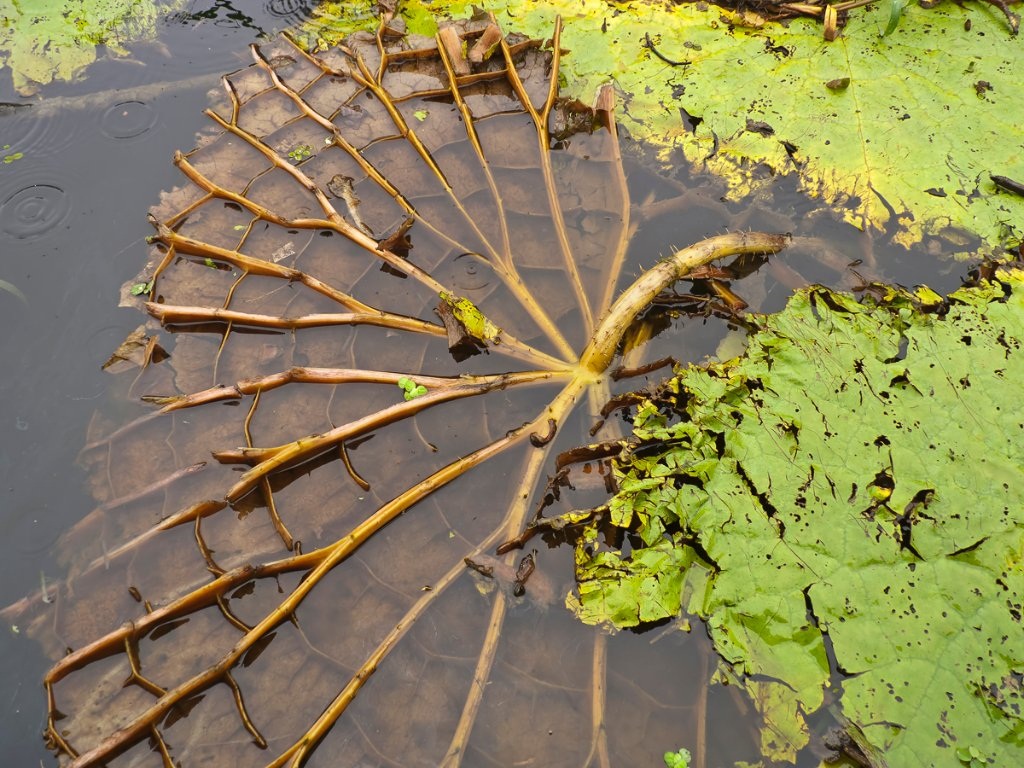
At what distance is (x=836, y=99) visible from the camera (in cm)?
379

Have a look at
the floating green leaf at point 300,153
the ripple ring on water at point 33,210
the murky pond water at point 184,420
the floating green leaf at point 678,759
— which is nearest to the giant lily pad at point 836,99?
the murky pond water at point 184,420

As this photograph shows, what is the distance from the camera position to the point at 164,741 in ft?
7.98

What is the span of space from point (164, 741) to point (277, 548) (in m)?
0.78

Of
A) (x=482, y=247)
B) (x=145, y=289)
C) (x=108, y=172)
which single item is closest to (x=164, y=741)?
(x=145, y=289)

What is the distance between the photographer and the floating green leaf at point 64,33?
14.1 feet

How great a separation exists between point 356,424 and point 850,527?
213 centimetres

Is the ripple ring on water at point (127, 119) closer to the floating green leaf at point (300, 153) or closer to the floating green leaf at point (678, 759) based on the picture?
the floating green leaf at point (300, 153)

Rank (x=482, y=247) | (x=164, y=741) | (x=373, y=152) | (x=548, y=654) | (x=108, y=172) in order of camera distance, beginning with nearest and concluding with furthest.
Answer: (x=164, y=741) → (x=548, y=654) → (x=482, y=247) → (x=373, y=152) → (x=108, y=172)

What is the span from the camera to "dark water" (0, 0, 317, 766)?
2840mm

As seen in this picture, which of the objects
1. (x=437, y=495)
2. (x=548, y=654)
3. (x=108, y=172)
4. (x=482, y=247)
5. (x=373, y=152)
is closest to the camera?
(x=548, y=654)

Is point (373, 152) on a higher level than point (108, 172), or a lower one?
higher

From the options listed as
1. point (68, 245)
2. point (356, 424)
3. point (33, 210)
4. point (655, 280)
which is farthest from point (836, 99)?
point (33, 210)

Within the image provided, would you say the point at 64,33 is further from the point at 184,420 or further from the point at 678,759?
the point at 678,759

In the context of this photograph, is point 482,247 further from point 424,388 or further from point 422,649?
point 422,649
